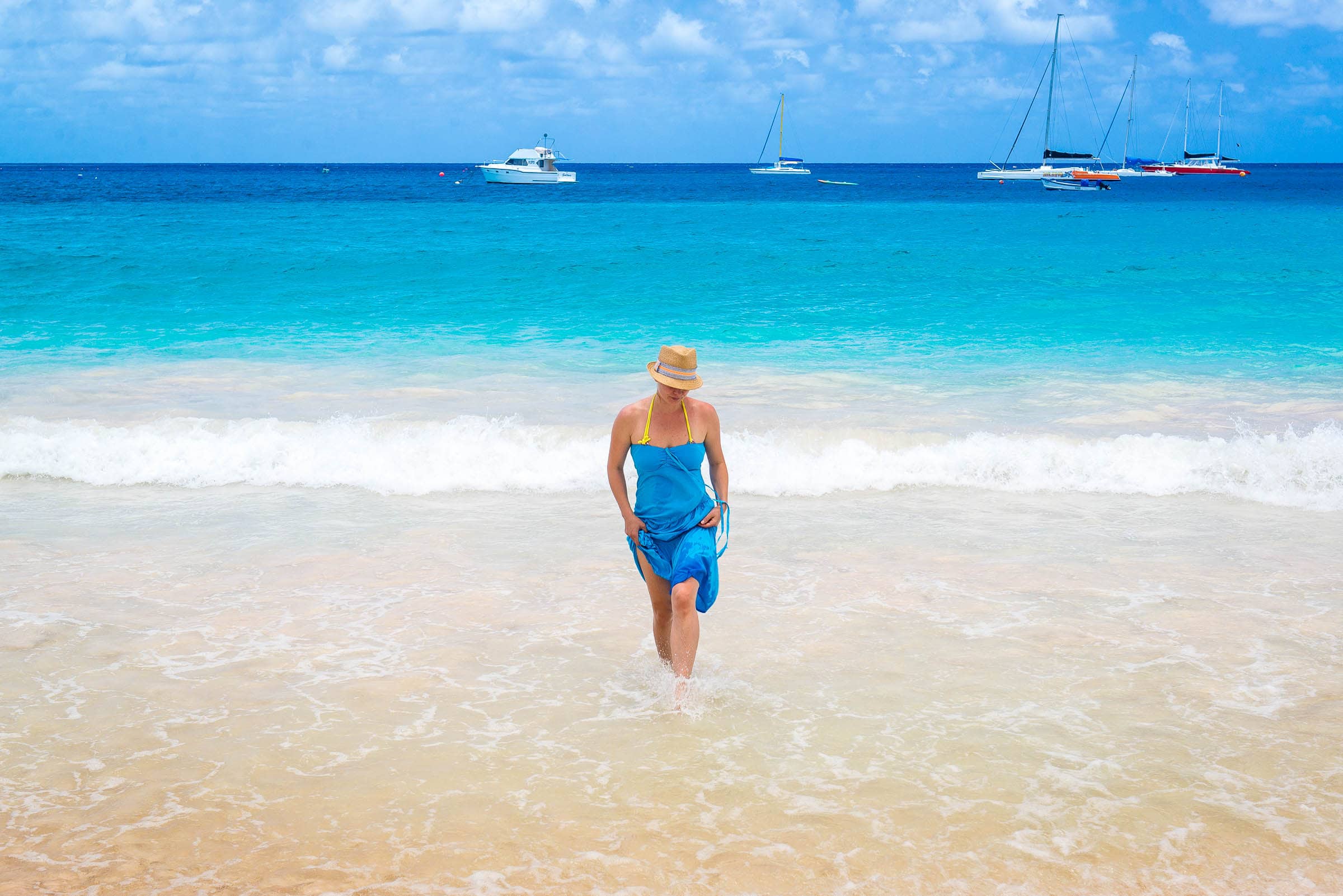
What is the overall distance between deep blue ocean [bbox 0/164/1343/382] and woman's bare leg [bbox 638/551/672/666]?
9.34 metres

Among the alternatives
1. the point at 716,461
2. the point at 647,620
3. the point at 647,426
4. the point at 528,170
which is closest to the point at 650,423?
the point at 647,426

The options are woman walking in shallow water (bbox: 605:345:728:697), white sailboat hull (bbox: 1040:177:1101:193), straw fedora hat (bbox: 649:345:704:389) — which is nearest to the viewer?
straw fedora hat (bbox: 649:345:704:389)

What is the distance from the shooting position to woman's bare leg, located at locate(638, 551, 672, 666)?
482 cm

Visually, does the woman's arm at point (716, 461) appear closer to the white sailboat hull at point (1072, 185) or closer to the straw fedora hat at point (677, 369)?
the straw fedora hat at point (677, 369)

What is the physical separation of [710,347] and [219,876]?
41.9 feet

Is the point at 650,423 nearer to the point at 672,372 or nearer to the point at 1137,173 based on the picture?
the point at 672,372

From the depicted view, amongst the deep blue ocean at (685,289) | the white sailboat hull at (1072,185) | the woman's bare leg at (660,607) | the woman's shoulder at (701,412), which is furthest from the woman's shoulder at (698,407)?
the white sailboat hull at (1072,185)

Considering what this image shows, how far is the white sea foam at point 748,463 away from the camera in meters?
8.63

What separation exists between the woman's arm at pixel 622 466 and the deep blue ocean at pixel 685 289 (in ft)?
31.3

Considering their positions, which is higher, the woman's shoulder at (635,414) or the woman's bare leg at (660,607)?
the woman's shoulder at (635,414)

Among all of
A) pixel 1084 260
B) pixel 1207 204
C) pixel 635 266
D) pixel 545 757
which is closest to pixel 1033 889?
pixel 545 757

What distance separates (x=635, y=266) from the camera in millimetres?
25359

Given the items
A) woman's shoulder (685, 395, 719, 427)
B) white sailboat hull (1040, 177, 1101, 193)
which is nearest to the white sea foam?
woman's shoulder (685, 395, 719, 427)

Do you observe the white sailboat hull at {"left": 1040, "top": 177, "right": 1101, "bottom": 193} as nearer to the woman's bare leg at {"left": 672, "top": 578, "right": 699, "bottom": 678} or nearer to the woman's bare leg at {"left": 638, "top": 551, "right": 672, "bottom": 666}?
the woman's bare leg at {"left": 638, "top": 551, "right": 672, "bottom": 666}
